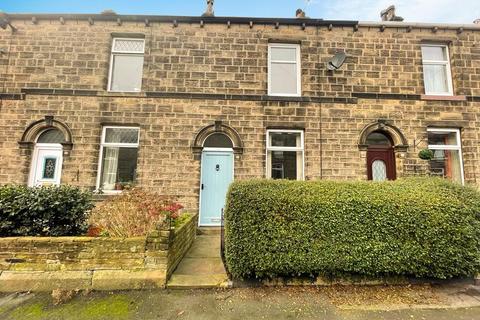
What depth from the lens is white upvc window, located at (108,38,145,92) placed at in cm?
860

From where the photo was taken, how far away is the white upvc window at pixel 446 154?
8492 mm

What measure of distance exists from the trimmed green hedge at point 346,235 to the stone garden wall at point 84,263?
3.89 ft

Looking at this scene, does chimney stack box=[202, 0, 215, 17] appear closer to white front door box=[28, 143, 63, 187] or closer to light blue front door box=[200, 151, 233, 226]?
light blue front door box=[200, 151, 233, 226]

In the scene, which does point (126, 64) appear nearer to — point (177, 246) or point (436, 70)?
point (177, 246)

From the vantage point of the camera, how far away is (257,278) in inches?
163

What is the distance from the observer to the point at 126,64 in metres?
8.71

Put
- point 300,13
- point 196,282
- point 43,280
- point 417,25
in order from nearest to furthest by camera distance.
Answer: point 43,280
point 196,282
point 417,25
point 300,13

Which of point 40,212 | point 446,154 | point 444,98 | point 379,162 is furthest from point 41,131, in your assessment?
point 446,154

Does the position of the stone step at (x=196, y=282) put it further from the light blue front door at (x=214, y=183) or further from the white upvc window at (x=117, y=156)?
the white upvc window at (x=117, y=156)

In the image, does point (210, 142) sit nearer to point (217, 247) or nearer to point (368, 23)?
point (217, 247)

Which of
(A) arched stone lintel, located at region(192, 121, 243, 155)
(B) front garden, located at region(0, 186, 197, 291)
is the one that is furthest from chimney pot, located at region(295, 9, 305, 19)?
(B) front garden, located at region(0, 186, 197, 291)

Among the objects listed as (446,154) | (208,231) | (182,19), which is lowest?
(208,231)

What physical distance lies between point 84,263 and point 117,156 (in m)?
4.86

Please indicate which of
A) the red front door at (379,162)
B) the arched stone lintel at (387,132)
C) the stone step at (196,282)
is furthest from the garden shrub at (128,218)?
the red front door at (379,162)
